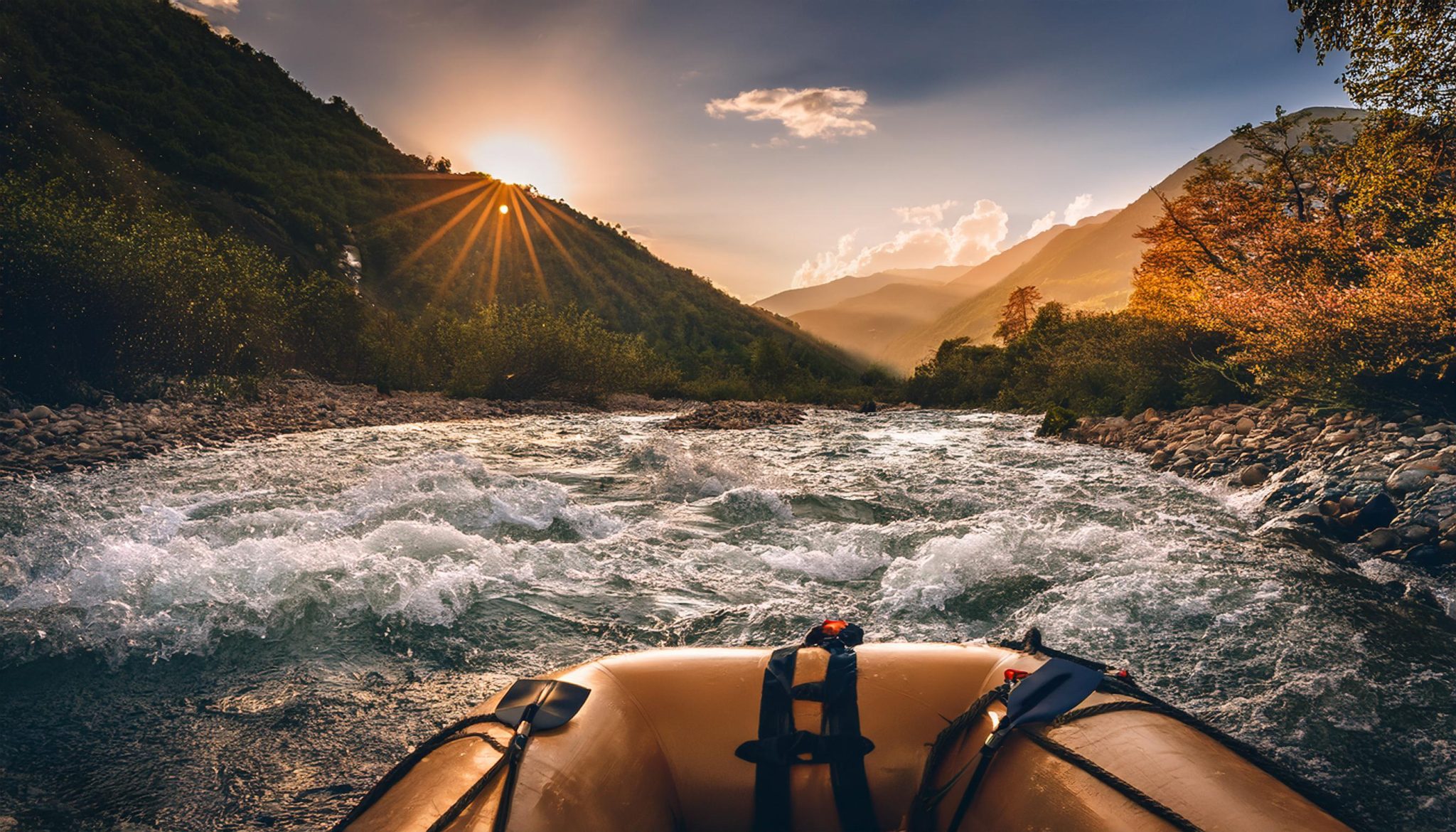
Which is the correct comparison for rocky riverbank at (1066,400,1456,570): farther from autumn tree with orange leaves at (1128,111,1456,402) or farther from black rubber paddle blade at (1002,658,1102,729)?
black rubber paddle blade at (1002,658,1102,729)

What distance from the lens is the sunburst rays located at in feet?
156

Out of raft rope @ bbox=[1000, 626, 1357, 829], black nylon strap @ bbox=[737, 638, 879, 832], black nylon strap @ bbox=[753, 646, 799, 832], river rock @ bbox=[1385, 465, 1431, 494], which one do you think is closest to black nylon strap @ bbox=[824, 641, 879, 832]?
black nylon strap @ bbox=[737, 638, 879, 832]

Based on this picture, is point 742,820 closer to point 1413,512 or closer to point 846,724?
point 846,724

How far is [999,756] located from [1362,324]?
9730 mm

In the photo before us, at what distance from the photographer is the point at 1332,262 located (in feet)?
35.0

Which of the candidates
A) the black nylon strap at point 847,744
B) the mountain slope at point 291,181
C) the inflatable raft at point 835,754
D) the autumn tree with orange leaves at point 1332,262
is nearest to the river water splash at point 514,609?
the inflatable raft at point 835,754

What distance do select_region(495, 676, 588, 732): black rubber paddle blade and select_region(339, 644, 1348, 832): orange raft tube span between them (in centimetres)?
3

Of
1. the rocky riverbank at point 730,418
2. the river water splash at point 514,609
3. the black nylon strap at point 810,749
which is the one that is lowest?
the river water splash at point 514,609

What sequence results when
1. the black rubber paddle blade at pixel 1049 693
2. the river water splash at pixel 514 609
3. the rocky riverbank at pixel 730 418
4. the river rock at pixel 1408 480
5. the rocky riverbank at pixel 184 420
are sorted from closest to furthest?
1. the black rubber paddle blade at pixel 1049 693
2. the river water splash at pixel 514 609
3. the river rock at pixel 1408 480
4. the rocky riverbank at pixel 184 420
5. the rocky riverbank at pixel 730 418

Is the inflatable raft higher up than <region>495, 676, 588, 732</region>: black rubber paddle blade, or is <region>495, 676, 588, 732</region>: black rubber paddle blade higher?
<region>495, 676, 588, 732</region>: black rubber paddle blade

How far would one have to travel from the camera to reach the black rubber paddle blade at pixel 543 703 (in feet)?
5.56

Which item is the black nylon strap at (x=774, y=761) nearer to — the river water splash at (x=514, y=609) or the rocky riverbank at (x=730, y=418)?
the river water splash at (x=514, y=609)

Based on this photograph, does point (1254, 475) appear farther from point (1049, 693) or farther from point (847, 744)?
point (847, 744)

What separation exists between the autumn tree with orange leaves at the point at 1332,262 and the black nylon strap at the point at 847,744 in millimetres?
9020
